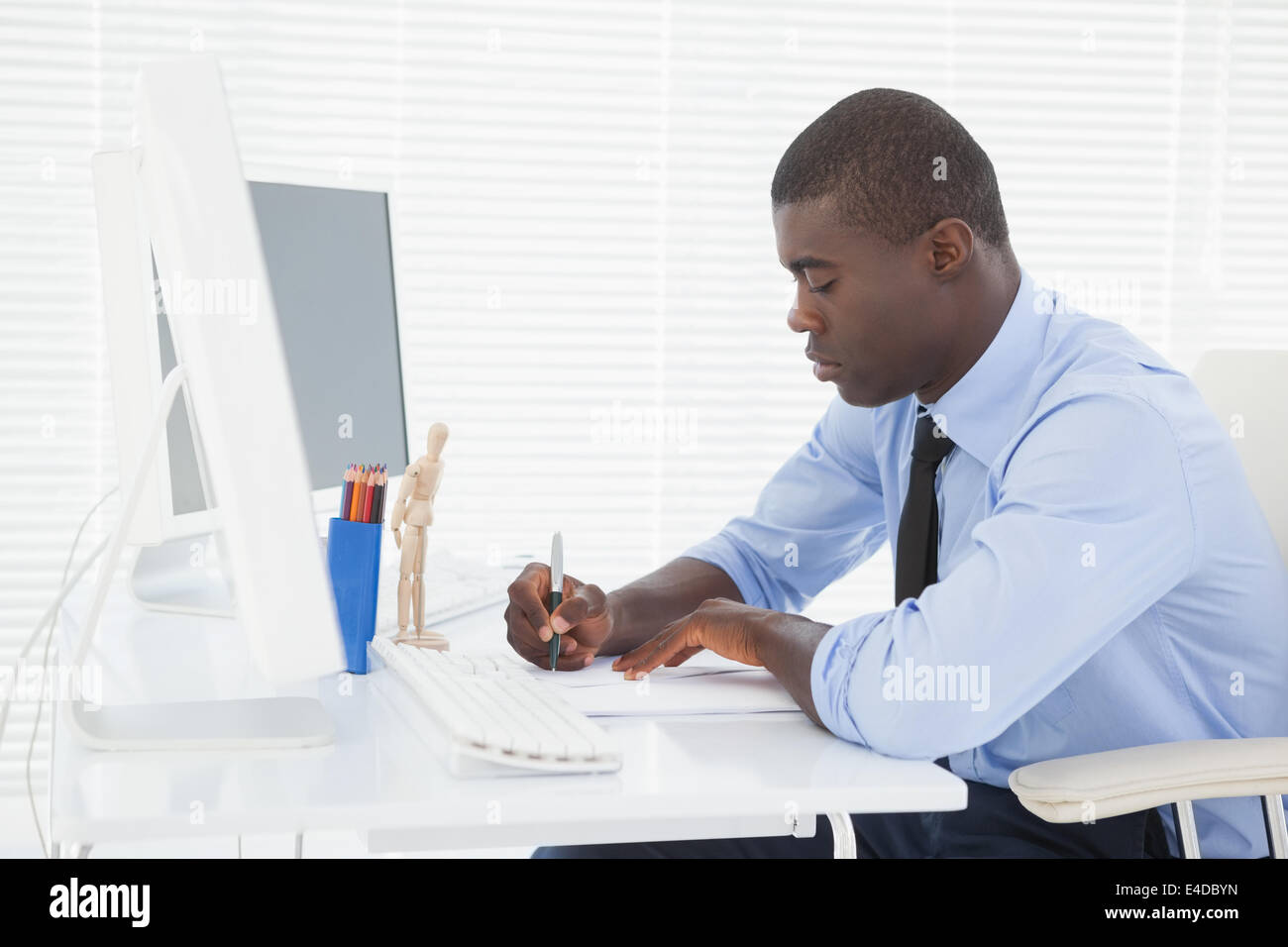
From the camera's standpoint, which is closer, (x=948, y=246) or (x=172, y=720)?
(x=172, y=720)

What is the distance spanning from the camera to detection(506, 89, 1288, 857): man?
3.11 feet

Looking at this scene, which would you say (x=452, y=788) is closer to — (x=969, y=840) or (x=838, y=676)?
(x=838, y=676)

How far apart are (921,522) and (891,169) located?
38 centimetres

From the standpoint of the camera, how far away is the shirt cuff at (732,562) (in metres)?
1.51

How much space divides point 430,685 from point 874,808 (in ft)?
1.22

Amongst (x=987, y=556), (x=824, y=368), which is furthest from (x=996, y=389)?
(x=987, y=556)

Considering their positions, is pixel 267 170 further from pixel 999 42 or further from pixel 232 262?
pixel 999 42

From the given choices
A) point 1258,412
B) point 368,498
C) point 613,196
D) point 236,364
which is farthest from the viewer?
point 613,196

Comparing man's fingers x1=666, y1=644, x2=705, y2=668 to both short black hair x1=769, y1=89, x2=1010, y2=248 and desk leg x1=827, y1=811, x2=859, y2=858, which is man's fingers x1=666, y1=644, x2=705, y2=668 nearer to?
desk leg x1=827, y1=811, x2=859, y2=858

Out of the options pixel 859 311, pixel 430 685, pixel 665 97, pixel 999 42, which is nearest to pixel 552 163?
pixel 665 97

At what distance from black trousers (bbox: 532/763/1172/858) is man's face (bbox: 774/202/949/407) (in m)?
0.45

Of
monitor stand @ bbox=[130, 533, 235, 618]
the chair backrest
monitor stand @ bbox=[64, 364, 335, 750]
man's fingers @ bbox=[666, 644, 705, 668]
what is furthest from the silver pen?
the chair backrest

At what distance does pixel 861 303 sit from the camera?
3.82 feet

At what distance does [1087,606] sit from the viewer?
0.97 meters
